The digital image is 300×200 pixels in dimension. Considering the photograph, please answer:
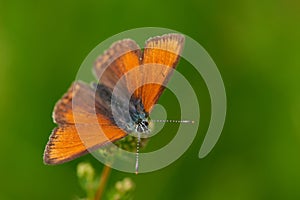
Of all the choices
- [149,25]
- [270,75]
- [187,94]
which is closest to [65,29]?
[149,25]

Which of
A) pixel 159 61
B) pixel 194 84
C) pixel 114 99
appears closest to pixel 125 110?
pixel 114 99

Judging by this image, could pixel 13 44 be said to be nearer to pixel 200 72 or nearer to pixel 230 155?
pixel 200 72

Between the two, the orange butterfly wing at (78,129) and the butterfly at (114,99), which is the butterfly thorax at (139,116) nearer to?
the butterfly at (114,99)

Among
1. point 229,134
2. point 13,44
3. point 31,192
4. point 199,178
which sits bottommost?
point 31,192

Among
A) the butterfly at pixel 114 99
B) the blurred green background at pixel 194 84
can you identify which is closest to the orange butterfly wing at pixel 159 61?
the butterfly at pixel 114 99

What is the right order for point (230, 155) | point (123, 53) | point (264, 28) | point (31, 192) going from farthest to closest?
point (264, 28)
point (230, 155)
point (31, 192)
point (123, 53)

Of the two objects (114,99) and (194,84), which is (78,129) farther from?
(194,84)

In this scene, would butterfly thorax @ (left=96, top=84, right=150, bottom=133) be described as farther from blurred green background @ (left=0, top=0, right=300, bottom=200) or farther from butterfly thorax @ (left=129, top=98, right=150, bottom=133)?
blurred green background @ (left=0, top=0, right=300, bottom=200)

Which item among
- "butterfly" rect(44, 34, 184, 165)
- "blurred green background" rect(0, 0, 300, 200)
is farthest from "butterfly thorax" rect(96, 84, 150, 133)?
"blurred green background" rect(0, 0, 300, 200)
